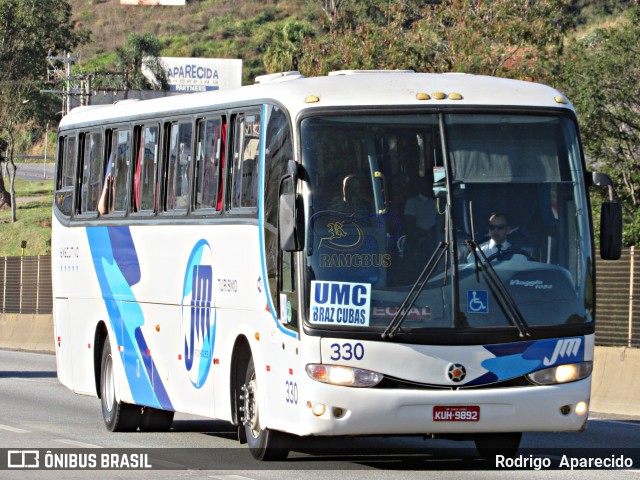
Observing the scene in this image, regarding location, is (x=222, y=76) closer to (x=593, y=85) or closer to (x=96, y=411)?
(x=593, y=85)

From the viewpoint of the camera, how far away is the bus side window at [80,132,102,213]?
55.8 ft

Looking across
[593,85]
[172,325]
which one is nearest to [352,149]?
[172,325]

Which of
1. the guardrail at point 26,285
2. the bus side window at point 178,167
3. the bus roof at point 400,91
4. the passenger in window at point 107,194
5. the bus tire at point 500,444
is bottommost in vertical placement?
the guardrail at point 26,285

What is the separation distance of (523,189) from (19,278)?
94.7 ft

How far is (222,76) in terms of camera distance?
114938 millimetres

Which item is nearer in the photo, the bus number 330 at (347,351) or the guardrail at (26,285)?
the bus number 330 at (347,351)

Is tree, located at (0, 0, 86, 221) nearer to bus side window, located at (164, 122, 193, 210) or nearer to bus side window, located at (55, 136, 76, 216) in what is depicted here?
bus side window, located at (55, 136, 76, 216)

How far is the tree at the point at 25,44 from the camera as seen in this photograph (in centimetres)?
8506

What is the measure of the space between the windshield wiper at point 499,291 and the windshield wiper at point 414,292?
0.83ft

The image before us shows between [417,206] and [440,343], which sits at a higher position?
[417,206]

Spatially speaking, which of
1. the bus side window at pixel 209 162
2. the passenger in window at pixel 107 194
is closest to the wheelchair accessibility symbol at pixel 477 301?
the bus side window at pixel 209 162

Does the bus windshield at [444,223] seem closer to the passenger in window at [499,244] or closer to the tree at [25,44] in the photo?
the passenger in window at [499,244]

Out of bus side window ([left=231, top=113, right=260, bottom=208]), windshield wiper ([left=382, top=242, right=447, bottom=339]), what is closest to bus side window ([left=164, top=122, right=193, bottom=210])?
bus side window ([left=231, top=113, right=260, bottom=208])

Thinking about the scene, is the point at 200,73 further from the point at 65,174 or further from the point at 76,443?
the point at 76,443
